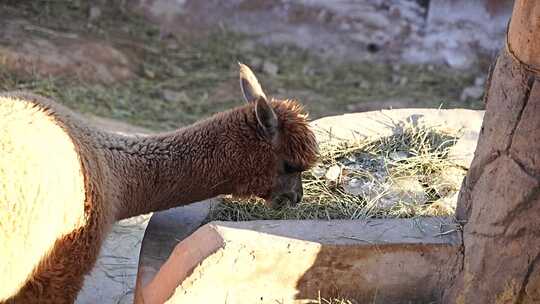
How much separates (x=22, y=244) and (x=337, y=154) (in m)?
2.14

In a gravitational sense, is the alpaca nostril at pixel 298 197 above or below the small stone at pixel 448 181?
below

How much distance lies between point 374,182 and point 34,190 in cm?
205

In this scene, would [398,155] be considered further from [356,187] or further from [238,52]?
[238,52]

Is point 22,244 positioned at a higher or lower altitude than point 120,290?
higher

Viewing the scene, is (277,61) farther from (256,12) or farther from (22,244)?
(22,244)

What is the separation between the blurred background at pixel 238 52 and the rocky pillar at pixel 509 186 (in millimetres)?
5185

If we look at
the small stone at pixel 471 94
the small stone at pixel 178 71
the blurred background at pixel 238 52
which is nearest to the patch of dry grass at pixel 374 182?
the blurred background at pixel 238 52

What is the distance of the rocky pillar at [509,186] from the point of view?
4.03 metres

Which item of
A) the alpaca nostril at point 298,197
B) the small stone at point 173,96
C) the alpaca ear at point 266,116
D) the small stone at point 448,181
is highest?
the alpaca ear at point 266,116

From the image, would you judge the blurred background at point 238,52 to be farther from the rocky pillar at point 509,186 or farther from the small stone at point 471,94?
the rocky pillar at point 509,186

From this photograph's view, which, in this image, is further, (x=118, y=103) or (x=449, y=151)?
(x=118, y=103)

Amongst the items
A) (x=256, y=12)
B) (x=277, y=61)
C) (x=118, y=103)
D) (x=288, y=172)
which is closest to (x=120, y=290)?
(x=288, y=172)

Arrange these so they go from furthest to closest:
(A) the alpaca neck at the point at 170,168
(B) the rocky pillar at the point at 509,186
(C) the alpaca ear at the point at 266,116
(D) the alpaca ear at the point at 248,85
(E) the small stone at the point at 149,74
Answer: (E) the small stone at the point at 149,74
(D) the alpaca ear at the point at 248,85
(A) the alpaca neck at the point at 170,168
(C) the alpaca ear at the point at 266,116
(B) the rocky pillar at the point at 509,186

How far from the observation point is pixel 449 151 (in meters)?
5.54
